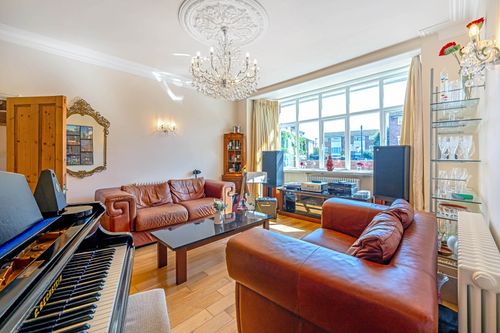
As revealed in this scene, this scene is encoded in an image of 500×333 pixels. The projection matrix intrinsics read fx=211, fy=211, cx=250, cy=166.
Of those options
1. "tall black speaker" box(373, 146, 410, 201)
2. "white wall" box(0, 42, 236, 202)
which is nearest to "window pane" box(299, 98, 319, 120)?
"white wall" box(0, 42, 236, 202)

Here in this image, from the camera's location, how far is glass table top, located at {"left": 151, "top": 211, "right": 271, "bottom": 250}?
2096mm

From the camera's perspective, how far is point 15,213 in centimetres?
92

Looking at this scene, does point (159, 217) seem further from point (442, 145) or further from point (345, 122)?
point (345, 122)

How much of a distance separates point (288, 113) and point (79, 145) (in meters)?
4.20

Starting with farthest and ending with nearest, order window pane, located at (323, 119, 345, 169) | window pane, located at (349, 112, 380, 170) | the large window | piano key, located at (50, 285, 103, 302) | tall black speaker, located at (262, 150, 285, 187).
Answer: tall black speaker, located at (262, 150, 285, 187)
window pane, located at (323, 119, 345, 169)
window pane, located at (349, 112, 380, 170)
the large window
piano key, located at (50, 285, 103, 302)

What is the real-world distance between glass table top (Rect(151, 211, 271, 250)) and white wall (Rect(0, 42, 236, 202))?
1782mm

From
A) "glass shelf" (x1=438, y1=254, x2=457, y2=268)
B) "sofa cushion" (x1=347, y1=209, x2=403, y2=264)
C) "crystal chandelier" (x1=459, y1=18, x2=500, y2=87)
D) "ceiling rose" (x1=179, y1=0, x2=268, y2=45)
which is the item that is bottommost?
"glass shelf" (x1=438, y1=254, x2=457, y2=268)

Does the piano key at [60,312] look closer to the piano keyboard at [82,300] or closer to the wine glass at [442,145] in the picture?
the piano keyboard at [82,300]

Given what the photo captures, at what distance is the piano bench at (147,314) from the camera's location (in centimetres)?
96

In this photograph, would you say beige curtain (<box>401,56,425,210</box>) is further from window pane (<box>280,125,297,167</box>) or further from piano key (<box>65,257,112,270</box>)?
piano key (<box>65,257,112,270</box>)

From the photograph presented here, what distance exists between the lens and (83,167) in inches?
126

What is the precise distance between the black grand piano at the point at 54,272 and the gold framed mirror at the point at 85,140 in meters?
2.43

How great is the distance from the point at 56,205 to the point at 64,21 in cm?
246

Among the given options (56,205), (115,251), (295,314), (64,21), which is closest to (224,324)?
(295,314)
